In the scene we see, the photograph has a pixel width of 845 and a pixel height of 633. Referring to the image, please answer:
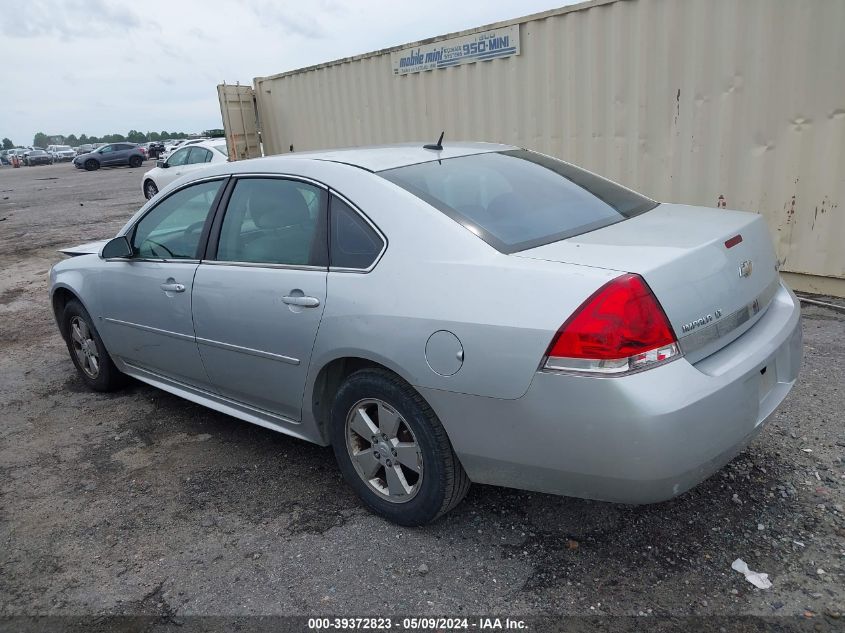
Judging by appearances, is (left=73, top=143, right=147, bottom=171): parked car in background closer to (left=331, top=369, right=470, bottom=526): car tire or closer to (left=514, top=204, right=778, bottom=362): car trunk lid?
(left=331, top=369, right=470, bottom=526): car tire

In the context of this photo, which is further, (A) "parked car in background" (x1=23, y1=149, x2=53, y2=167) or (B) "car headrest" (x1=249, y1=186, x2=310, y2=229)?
(A) "parked car in background" (x1=23, y1=149, x2=53, y2=167)

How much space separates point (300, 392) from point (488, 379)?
1094 millimetres

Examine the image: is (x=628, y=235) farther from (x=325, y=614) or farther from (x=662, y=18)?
(x=662, y=18)

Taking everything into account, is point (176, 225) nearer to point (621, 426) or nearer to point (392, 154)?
point (392, 154)

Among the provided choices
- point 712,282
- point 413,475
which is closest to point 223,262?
point 413,475

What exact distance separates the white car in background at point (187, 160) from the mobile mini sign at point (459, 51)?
6.81m

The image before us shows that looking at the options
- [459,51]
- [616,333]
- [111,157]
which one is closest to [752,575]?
[616,333]

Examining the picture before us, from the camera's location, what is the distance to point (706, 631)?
2281 mm

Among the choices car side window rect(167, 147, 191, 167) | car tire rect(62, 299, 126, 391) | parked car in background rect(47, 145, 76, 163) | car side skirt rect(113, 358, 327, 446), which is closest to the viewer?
car side skirt rect(113, 358, 327, 446)

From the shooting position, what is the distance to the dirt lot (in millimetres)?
2527

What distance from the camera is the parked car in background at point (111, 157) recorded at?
1550 inches

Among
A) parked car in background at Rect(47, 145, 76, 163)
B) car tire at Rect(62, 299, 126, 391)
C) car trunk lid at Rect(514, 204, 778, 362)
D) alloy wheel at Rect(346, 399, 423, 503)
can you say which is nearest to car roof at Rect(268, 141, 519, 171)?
car trunk lid at Rect(514, 204, 778, 362)

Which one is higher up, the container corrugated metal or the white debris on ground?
the container corrugated metal

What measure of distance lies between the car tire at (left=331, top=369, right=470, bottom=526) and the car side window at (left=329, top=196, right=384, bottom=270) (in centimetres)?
47
